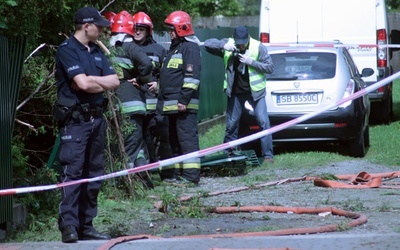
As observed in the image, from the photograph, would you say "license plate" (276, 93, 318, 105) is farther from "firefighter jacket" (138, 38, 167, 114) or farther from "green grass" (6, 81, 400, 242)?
"firefighter jacket" (138, 38, 167, 114)

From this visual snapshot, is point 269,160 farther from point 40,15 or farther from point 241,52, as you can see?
point 40,15

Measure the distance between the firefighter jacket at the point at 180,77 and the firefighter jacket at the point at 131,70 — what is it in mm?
506

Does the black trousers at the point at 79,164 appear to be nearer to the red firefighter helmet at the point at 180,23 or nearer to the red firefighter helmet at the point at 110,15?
the red firefighter helmet at the point at 110,15

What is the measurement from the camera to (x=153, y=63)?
11523 millimetres

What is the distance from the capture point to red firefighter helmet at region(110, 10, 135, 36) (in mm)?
10898

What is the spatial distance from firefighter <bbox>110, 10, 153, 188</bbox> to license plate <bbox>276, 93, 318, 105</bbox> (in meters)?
3.50

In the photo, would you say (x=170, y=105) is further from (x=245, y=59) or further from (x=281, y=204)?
(x=281, y=204)

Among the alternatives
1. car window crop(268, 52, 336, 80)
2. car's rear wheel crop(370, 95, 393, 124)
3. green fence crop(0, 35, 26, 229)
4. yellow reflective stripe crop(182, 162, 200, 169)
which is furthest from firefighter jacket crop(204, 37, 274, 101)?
car's rear wheel crop(370, 95, 393, 124)

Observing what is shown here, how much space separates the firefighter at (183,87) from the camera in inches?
450

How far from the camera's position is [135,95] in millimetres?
11055

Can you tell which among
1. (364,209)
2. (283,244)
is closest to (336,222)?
(364,209)

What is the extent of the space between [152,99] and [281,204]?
2613 mm

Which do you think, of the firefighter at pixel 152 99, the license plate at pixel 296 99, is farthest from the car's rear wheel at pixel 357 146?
the firefighter at pixel 152 99

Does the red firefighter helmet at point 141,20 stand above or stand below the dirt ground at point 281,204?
above
